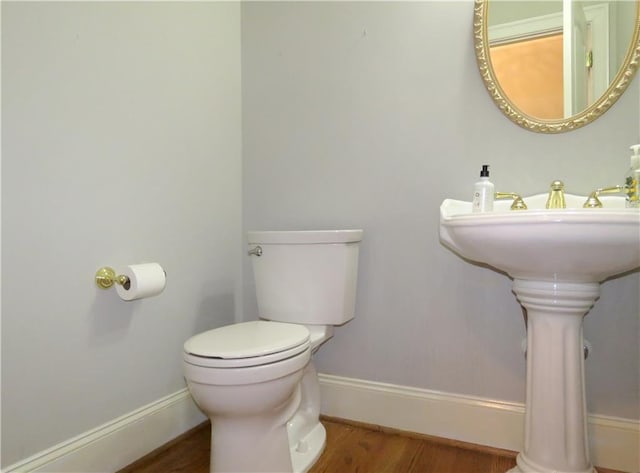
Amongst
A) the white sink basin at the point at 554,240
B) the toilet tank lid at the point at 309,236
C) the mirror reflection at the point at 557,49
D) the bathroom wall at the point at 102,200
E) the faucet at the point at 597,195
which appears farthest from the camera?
the toilet tank lid at the point at 309,236

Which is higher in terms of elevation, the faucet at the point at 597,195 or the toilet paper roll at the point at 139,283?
the faucet at the point at 597,195

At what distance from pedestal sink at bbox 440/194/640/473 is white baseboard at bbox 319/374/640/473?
0.22 metres

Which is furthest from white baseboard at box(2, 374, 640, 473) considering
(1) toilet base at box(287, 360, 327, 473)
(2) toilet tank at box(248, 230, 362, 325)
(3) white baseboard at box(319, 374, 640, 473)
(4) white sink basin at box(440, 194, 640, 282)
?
(4) white sink basin at box(440, 194, 640, 282)

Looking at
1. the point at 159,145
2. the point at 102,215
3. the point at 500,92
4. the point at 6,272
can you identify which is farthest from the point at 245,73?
the point at 6,272

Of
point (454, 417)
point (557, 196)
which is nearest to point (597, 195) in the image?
point (557, 196)

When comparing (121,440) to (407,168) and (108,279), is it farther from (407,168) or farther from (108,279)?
(407,168)

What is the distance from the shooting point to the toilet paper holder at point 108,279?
3.78 ft

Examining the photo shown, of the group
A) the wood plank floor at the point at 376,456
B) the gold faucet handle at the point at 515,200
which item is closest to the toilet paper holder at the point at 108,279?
the wood plank floor at the point at 376,456

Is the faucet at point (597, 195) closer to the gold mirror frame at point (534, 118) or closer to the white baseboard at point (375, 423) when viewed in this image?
the gold mirror frame at point (534, 118)

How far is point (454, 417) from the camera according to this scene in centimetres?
140

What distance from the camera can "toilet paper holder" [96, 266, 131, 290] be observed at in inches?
45.4

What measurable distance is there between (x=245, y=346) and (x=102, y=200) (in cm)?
60

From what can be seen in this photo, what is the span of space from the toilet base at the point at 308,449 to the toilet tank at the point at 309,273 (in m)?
0.37

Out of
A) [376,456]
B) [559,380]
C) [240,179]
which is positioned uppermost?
[240,179]
